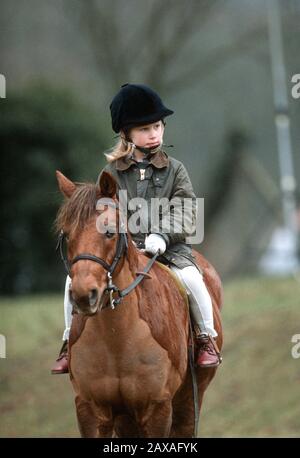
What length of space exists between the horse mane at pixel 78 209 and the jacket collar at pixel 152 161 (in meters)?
0.79

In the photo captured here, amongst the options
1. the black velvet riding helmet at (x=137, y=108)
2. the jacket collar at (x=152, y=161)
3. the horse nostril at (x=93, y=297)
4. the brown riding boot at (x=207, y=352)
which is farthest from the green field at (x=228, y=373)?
the horse nostril at (x=93, y=297)

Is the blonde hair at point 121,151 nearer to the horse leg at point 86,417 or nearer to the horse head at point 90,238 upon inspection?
the horse head at point 90,238

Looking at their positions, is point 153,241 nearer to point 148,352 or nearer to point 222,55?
point 148,352

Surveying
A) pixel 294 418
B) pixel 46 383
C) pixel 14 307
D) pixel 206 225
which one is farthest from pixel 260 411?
pixel 206 225

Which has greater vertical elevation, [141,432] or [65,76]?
[65,76]

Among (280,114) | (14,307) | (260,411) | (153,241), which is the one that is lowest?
(260,411)

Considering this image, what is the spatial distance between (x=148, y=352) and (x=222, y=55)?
16592mm

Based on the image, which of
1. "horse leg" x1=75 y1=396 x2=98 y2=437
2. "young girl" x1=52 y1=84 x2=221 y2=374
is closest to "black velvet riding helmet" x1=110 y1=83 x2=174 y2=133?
"young girl" x1=52 y1=84 x2=221 y2=374

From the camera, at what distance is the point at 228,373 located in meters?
13.6

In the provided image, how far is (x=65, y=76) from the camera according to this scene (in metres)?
20.1

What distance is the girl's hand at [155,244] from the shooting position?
610 centimetres

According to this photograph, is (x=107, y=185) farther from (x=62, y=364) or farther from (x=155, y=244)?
(x=62, y=364)

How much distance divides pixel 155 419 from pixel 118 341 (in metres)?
0.59

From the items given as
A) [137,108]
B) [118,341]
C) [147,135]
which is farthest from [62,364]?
[137,108]
